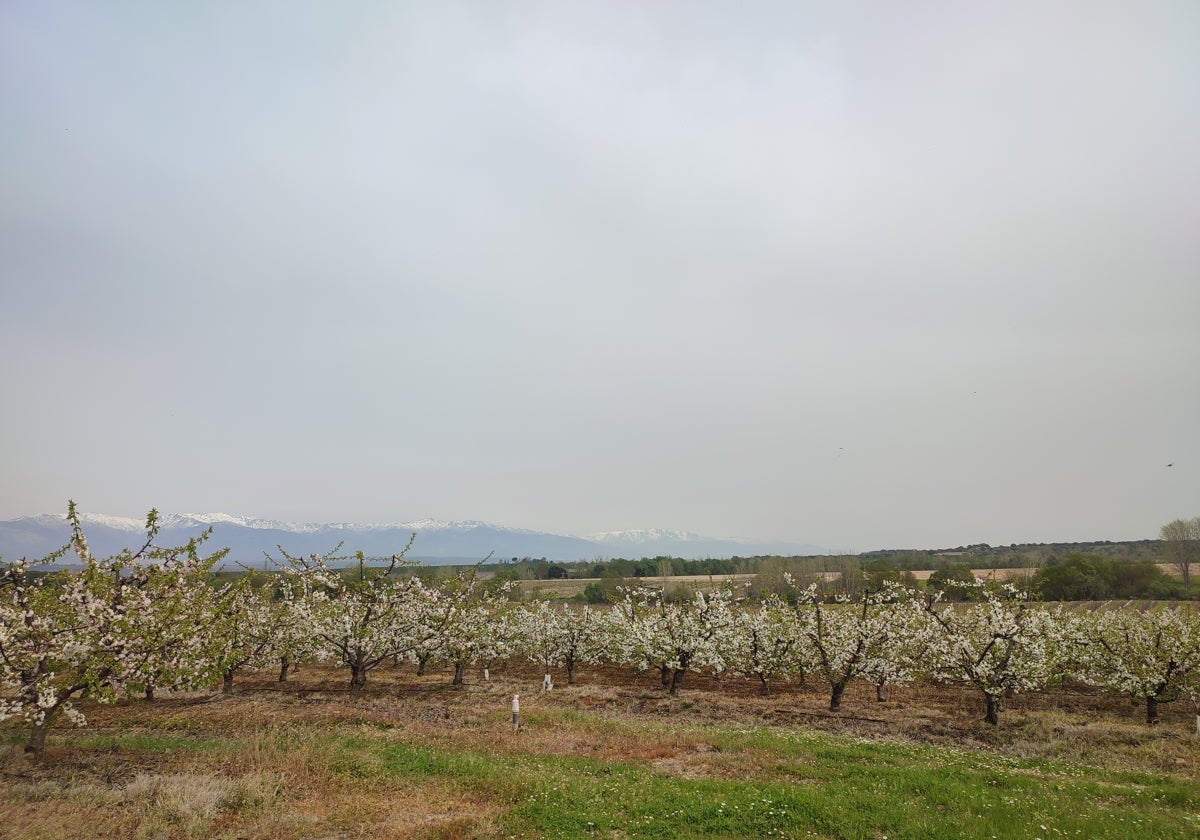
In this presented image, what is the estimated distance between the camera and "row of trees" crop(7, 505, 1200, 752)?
55.3ft

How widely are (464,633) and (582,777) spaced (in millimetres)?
23012

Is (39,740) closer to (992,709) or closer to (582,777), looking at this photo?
(582,777)

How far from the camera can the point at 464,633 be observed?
36.5 m

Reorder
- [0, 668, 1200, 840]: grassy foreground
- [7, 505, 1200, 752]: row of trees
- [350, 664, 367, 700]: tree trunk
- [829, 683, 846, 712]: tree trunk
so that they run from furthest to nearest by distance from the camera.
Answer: [829, 683, 846, 712]: tree trunk, [350, 664, 367, 700]: tree trunk, [7, 505, 1200, 752]: row of trees, [0, 668, 1200, 840]: grassy foreground

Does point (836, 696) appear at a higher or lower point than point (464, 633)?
lower

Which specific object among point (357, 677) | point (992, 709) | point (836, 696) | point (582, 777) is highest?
point (582, 777)

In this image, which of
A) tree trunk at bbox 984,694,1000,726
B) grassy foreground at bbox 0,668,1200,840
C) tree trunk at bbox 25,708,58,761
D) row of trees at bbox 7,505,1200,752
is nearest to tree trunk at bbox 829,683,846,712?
row of trees at bbox 7,505,1200,752

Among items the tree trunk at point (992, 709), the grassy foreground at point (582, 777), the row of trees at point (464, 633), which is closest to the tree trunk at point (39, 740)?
the row of trees at point (464, 633)

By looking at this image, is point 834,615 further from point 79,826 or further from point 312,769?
point 79,826

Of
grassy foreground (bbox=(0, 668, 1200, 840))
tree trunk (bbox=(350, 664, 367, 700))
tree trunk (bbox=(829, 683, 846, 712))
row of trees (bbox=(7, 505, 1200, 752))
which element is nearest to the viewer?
grassy foreground (bbox=(0, 668, 1200, 840))

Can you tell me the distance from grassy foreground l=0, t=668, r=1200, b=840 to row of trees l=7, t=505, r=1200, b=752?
2.44 metres

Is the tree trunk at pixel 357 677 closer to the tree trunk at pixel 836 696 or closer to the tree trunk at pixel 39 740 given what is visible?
the tree trunk at pixel 39 740

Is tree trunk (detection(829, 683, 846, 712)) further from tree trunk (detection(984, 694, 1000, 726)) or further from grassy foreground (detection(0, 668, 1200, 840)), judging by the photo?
tree trunk (detection(984, 694, 1000, 726))

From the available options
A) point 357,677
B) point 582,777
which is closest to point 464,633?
point 357,677
